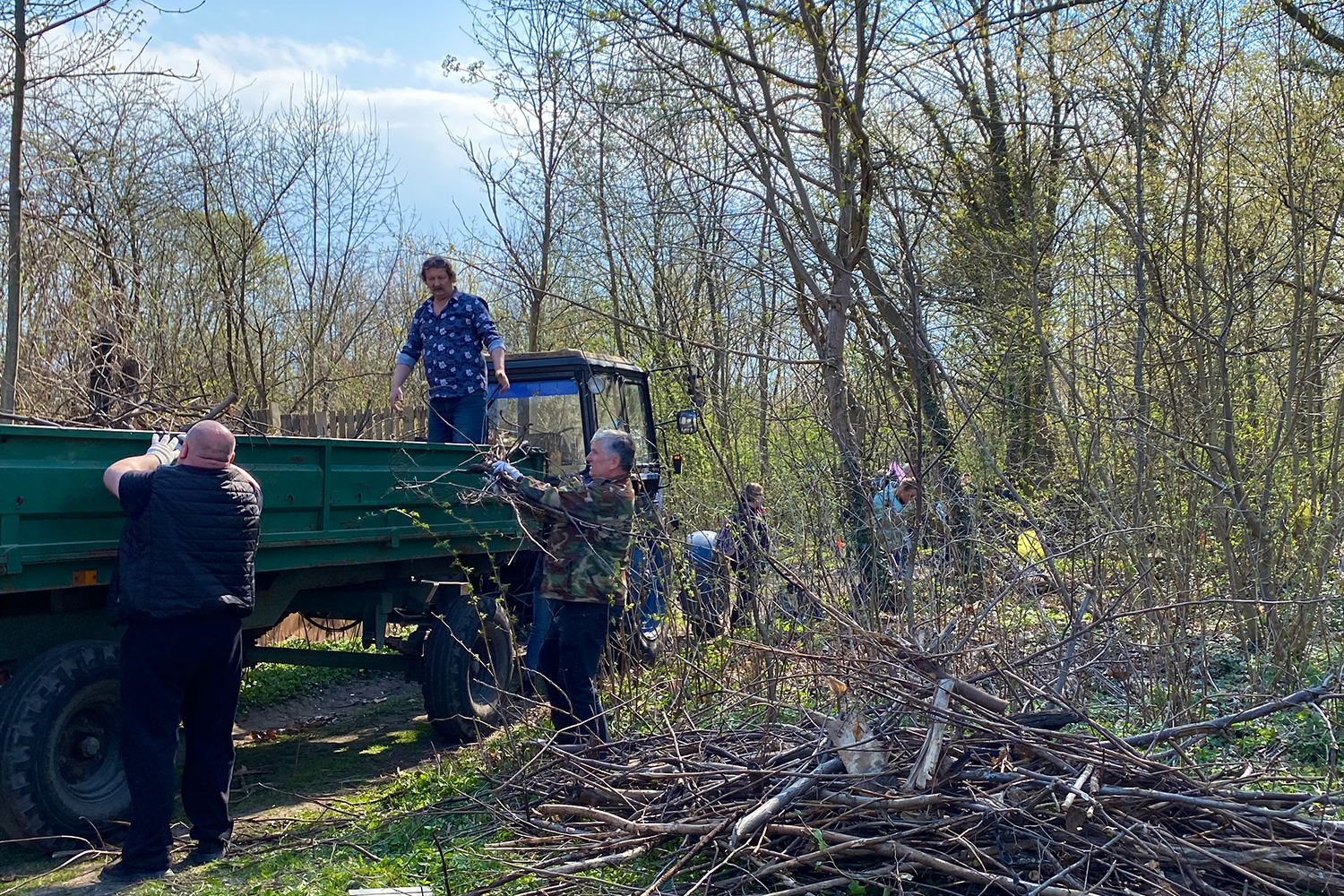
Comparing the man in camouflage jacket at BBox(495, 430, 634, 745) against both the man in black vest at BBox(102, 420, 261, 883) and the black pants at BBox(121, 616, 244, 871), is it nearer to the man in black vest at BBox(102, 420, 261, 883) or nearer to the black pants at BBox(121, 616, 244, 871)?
the man in black vest at BBox(102, 420, 261, 883)

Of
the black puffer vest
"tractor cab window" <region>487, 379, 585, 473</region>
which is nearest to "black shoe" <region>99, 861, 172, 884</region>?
the black puffer vest

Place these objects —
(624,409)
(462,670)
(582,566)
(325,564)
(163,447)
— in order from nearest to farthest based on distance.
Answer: (163,447), (582,566), (325,564), (462,670), (624,409)

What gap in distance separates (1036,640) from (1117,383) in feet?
6.18

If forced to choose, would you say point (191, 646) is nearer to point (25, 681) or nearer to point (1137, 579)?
point (25, 681)

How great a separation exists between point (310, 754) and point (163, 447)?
2.58m

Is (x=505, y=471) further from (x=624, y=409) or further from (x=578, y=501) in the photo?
(x=624, y=409)

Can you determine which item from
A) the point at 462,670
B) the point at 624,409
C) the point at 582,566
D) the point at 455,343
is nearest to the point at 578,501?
the point at 582,566

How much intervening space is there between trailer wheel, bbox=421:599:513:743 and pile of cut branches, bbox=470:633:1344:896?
2141mm

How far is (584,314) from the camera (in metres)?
16.1

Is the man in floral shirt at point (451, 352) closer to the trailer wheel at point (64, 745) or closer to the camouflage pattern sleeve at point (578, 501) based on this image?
the camouflage pattern sleeve at point (578, 501)

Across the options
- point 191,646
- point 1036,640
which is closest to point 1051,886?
point 1036,640

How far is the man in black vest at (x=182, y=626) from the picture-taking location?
175 inches

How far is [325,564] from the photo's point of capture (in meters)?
5.94

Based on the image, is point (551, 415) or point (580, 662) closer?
point (580, 662)
